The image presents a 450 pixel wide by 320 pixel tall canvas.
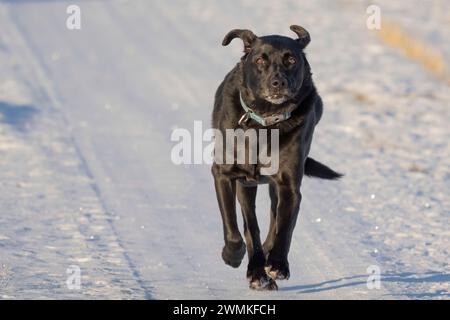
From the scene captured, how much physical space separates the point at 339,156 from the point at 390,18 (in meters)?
7.52

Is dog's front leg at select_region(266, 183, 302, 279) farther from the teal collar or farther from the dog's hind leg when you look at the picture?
the teal collar

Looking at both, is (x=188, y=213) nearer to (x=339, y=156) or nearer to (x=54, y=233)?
(x=54, y=233)

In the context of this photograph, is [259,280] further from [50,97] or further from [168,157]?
[50,97]

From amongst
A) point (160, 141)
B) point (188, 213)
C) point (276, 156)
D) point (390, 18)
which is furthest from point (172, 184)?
point (390, 18)

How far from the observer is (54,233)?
21.6 ft

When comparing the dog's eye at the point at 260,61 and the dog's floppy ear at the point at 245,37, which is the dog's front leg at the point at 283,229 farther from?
the dog's floppy ear at the point at 245,37

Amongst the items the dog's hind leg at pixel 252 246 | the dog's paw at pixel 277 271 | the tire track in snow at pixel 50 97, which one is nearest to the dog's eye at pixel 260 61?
the dog's hind leg at pixel 252 246

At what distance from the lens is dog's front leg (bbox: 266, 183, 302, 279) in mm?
5332

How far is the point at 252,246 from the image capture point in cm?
564

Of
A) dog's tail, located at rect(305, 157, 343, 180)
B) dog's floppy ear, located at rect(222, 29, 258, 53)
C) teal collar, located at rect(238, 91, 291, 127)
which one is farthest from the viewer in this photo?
dog's tail, located at rect(305, 157, 343, 180)

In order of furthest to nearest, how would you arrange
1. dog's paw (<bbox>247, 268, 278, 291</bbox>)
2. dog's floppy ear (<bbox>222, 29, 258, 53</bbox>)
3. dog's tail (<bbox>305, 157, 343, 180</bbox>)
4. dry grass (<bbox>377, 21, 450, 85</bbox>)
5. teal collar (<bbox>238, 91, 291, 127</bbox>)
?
dry grass (<bbox>377, 21, 450, 85</bbox>)
dog's tail (<bbox>305, 157, 343, 180</bbox>)
dog's floppy ear (<bbox>222, 29, 258, 53</bbox>)
teal collar (<bbox>238, 91, 291, 127</bbox>)
dog's paw (<bbox>247, 268, 278, 291</bbox>)

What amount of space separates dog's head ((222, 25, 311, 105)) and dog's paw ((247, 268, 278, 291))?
0.92 metres

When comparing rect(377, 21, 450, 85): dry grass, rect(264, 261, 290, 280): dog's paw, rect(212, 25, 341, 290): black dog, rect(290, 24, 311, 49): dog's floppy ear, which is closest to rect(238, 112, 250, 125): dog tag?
rect(212, 25, 341, 290): black dog

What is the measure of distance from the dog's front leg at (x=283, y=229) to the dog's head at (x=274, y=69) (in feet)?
1.61
